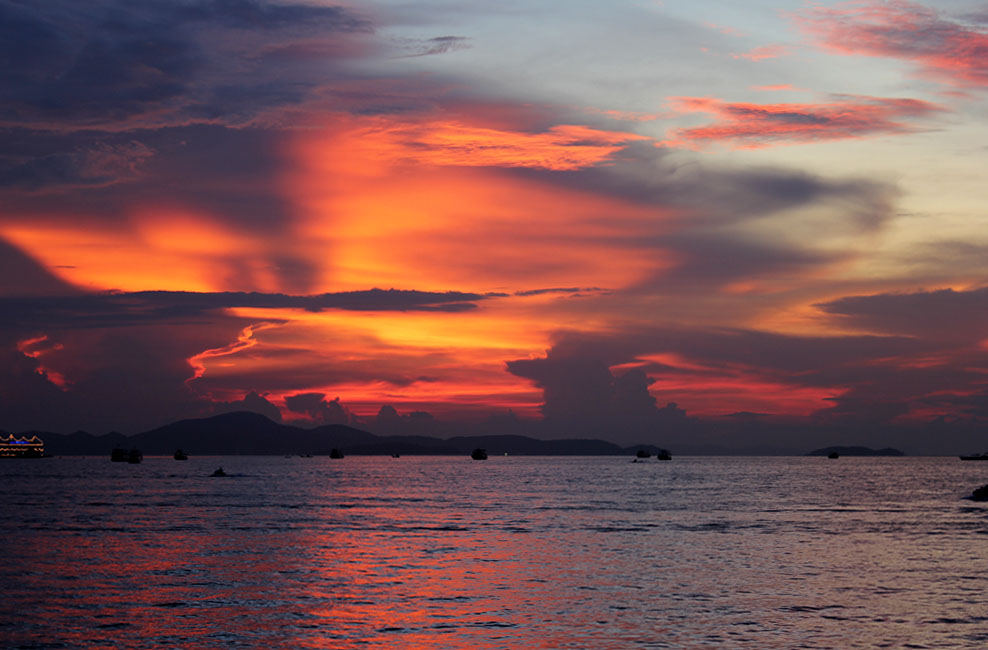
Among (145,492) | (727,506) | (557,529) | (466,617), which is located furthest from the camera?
(145,492)

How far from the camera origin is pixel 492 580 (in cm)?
5200

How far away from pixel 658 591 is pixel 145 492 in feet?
412

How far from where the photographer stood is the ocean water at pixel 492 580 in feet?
123

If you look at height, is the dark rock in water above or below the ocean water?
below

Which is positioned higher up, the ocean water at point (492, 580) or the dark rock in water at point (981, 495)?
the ocean water at point (492, 580)

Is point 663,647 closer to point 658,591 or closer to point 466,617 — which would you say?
point 466,617

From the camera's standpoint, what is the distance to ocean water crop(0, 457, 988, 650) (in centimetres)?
3734

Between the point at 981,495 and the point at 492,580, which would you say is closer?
the point at 492,580

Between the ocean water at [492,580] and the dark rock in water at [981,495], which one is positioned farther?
the dark rock in water at [981,495]

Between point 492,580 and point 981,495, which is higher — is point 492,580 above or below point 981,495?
above

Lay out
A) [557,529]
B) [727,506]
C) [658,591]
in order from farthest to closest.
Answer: [727,506], [557,529], [658,591]

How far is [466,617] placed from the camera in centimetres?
4084

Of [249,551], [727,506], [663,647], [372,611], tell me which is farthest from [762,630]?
[727,506]

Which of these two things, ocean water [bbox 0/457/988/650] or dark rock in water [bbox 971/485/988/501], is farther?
dark rock in water [bbox 971/485/988/501]
